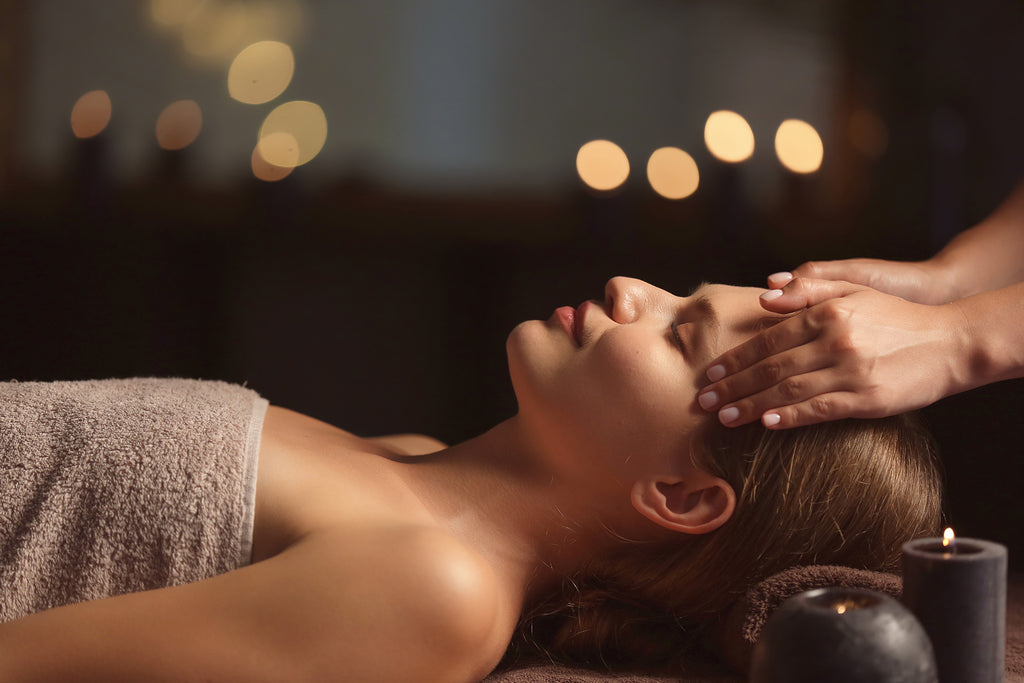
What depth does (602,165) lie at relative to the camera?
7.73ft

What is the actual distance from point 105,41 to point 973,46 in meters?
2.10

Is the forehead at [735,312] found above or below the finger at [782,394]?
above

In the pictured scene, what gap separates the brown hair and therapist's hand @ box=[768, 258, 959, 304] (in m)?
0.26

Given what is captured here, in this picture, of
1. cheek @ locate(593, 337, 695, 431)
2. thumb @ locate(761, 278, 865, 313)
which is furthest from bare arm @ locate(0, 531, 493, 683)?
thumb @ locate(761, 278, 865, 313)

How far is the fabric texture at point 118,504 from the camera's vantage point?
3.31 feet

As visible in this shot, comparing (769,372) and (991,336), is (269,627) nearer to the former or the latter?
(769,372)

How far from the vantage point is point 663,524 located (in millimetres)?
1129

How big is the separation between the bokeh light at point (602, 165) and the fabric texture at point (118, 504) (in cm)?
145

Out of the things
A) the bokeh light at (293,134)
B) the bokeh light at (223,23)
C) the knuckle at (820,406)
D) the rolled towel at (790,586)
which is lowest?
the rolled towel at (790,586)

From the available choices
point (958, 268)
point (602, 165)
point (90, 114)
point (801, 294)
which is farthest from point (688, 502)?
point (90, 114)

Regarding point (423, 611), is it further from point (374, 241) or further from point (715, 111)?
point (715, 111)

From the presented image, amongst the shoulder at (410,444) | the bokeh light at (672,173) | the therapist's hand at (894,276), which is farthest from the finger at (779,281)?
the bokeh light at (672,173)

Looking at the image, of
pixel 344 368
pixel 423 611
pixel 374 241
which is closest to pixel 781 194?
pixel 374 241

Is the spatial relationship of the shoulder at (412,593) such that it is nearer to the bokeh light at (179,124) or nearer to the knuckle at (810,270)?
the knuckle at (810,270)
